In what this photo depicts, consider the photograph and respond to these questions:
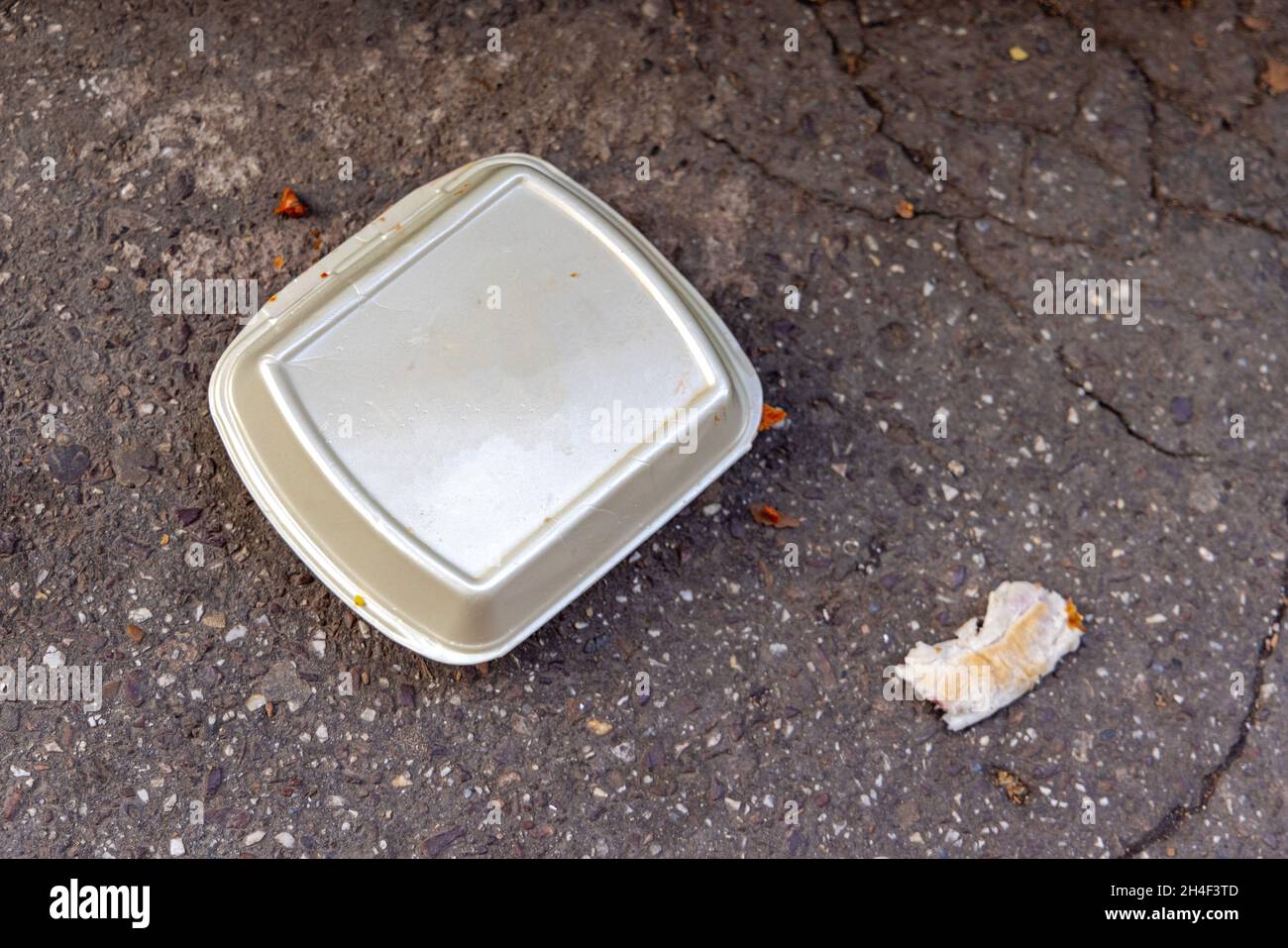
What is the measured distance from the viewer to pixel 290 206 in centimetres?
263

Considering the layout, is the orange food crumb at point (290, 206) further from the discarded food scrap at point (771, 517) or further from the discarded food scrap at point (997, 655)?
the discarded food scrap at point (997, 655)

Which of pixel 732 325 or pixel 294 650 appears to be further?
pixel 732 325

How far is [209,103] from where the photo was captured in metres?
2.72

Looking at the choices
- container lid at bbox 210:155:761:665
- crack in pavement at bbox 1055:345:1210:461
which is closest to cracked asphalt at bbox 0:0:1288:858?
crack in pavement at bbox 1055:345:1210:461

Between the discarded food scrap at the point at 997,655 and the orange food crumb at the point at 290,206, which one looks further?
the orange food crumb at the point at 290,206

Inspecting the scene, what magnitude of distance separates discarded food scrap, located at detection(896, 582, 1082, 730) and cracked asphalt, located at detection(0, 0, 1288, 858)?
1.7 inches

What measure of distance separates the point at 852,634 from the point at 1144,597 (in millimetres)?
738

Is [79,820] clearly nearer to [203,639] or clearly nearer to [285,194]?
[203,639]

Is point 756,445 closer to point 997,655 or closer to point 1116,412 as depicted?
point 997,655

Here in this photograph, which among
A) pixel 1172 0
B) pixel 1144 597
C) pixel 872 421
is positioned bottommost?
pixel 1144 597

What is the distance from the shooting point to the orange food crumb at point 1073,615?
2.48 meters

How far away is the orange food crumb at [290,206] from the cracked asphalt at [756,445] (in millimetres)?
32

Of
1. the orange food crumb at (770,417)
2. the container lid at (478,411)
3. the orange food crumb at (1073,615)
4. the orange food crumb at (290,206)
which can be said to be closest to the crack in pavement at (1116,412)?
the orange food crumb at (1073,615)

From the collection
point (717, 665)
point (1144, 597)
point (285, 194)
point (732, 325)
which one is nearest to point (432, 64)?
point (285, 194)
